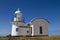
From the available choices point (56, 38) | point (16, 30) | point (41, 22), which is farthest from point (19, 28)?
point (56, 38)

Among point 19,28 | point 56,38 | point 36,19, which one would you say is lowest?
point 56,38

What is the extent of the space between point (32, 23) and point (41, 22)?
5.87 ft

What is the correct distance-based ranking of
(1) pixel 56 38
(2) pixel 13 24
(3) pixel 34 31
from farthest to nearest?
1. (2) pixel 13 24
2. (3) pixel 34 31
3. (1) pixel 56 38

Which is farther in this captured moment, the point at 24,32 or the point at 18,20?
the point at 18,20

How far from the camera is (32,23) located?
85.7ft

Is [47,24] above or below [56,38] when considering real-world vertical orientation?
above

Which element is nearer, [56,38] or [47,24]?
[56,38]

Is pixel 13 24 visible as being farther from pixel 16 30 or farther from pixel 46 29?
pixel 46 29

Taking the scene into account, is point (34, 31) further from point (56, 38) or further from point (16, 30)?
point (56, 38)

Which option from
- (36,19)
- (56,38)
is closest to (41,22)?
(36,19)

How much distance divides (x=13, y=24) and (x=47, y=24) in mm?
7096

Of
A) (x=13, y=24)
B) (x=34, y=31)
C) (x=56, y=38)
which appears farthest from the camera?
(x=13, y=24)

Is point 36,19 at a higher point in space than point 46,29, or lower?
higher

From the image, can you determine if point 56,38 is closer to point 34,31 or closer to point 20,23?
point 34,31
